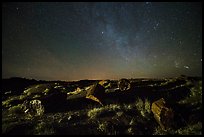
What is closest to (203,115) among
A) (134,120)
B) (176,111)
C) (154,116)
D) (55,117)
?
(176,111)

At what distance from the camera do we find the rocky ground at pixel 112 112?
1398cm

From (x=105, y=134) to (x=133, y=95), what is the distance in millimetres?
6993

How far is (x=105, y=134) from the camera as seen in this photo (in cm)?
1369

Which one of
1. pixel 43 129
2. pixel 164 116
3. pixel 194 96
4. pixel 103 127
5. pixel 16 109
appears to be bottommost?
pixel 43 129

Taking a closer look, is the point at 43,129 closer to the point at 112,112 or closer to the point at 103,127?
the point at 103,127

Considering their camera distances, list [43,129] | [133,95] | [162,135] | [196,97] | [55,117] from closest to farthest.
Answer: [162,135], [43,129], [55,117], [196,97], [133,95]

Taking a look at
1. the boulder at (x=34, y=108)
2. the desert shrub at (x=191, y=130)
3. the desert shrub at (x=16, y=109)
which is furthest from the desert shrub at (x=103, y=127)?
the desert shrub at (x=16, y=109)

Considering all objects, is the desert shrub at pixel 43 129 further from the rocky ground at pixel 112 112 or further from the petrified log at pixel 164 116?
the petrified log at pixel 164 116

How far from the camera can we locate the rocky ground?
14.0 meters

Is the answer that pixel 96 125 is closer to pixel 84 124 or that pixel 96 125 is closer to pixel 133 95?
pixel 84 124

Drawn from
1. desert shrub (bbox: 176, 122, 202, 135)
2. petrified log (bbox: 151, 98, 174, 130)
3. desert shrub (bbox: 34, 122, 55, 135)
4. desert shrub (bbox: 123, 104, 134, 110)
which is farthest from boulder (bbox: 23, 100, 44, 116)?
desert shrub (bbox: 176, 122, 202, 135)

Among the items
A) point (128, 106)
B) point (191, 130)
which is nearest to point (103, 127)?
point (128, 106)

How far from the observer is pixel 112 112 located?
16.5 meters

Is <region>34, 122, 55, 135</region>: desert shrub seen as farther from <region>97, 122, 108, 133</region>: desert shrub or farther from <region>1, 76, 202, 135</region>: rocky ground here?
<region>97, 122, 108, 133</region>: desert shrub
